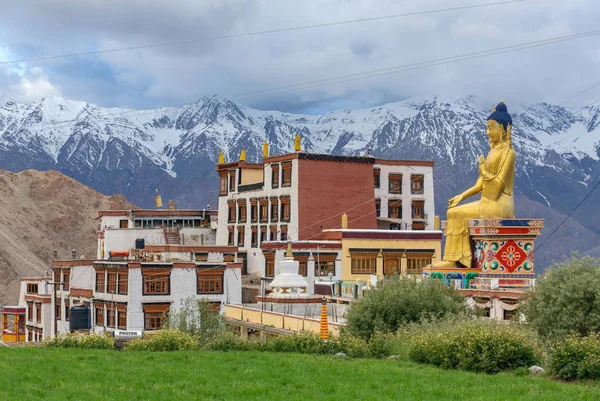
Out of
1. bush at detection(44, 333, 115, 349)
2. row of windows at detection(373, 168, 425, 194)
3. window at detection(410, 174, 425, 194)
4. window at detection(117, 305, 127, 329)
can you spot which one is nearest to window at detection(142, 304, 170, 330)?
window at detection(117, 305, 127, 329)

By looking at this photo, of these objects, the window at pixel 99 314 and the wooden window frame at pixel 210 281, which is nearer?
the wooden window frame at pixel 210 281

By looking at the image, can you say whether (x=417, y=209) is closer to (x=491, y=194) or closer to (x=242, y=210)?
(x=242, y=210)

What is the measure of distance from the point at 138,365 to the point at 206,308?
25.5m

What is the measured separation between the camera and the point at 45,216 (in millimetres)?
136500

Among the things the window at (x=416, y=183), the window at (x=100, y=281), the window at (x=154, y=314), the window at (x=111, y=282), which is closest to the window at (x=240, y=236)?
the window at (x=416, y=183)

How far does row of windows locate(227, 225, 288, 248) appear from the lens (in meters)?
67.6

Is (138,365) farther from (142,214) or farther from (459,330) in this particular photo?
(142,214)

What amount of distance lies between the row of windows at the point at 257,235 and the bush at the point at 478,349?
4046 cm

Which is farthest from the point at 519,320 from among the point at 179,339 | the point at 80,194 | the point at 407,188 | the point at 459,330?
the point at 80,194

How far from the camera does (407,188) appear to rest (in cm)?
7400

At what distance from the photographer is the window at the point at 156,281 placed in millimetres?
55844

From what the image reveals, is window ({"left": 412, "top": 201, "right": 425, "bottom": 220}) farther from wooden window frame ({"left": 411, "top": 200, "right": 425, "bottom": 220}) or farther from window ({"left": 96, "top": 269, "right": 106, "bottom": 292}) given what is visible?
window ({"left": 96, "top": 269, "right": 106, "bottom": 292})

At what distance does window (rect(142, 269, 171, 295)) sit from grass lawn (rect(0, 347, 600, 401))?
27364 millimetres

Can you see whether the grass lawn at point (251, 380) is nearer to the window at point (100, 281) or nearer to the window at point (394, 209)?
the window at point (100, 281)
